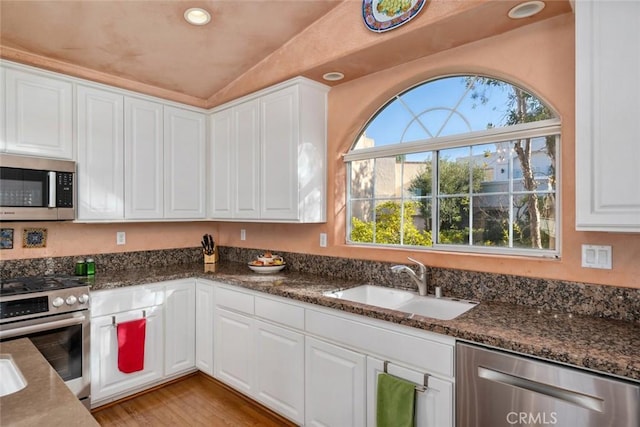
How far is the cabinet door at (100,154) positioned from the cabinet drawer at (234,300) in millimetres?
1015

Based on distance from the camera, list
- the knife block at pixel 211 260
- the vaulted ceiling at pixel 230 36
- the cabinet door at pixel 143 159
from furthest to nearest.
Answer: the knife block at pixel 211 260
the cabinet door at pixel 143 159
the vaulted ceiling at pixel 230 36

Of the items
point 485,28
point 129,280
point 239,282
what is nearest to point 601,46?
point 485,28

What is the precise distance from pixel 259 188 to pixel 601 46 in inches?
89.2

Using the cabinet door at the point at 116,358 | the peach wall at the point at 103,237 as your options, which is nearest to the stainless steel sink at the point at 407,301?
the cabinet door at the point at 116,358

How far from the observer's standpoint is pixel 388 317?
5.85ft

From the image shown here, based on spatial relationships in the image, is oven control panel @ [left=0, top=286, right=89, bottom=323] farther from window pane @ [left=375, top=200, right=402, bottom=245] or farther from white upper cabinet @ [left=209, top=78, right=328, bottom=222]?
window pane @ [left=375, top=200, right=402, bottom=245]

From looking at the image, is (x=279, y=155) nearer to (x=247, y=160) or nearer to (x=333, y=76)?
(x=247, y=160)

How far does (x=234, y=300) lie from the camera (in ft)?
8.79

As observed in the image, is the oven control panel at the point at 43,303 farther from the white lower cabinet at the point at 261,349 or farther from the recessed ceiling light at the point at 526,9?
the recessed ceiling light at the point at 526,9

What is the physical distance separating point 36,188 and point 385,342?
7.92 ft

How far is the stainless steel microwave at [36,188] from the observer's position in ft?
7.67

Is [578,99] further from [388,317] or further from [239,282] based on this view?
[239,282]

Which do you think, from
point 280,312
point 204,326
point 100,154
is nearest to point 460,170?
point 280,312

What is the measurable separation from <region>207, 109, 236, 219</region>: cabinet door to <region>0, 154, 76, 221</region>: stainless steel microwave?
111 centimetres
